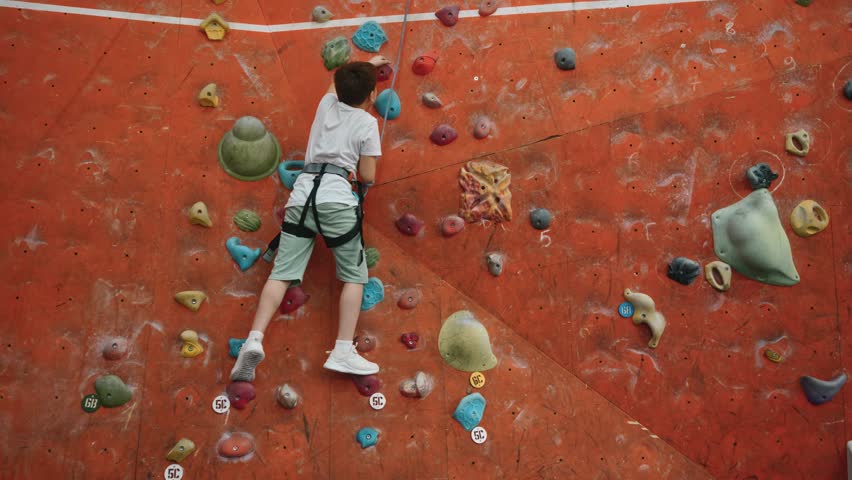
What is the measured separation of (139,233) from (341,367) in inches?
45.8

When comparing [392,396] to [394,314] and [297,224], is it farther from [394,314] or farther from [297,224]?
[297,224]

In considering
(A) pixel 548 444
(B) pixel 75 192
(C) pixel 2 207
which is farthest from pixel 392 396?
(C) pixel 2 207

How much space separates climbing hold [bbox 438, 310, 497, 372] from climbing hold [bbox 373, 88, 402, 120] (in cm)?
107

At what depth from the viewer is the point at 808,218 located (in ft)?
13.1

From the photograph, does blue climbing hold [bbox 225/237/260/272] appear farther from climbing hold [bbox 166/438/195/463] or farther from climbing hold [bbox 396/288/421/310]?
climbing hold [bbox 166/438/195/463]

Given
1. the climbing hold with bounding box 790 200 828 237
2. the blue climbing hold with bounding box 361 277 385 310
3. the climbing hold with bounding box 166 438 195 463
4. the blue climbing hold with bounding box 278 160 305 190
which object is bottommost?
the climbing hold with bounding box 166 438 195 463

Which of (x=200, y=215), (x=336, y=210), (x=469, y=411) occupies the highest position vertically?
(x=336, y=210)

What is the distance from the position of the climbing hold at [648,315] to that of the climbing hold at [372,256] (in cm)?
125

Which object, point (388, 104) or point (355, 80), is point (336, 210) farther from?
point (388, 104)

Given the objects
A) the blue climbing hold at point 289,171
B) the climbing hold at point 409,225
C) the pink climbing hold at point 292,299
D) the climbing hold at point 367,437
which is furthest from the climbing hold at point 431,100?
the climbing hold at point 367,437

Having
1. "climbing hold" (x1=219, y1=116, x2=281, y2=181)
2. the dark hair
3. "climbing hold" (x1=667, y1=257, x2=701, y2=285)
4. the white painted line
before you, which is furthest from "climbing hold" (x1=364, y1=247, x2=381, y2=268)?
"climbing hold" (x1=667, y1=257, x2=701, y2=285)

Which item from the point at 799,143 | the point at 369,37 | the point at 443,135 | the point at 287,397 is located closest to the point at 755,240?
the point at 799,143

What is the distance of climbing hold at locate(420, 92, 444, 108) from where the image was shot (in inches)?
158

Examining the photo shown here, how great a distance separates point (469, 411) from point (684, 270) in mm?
1267
